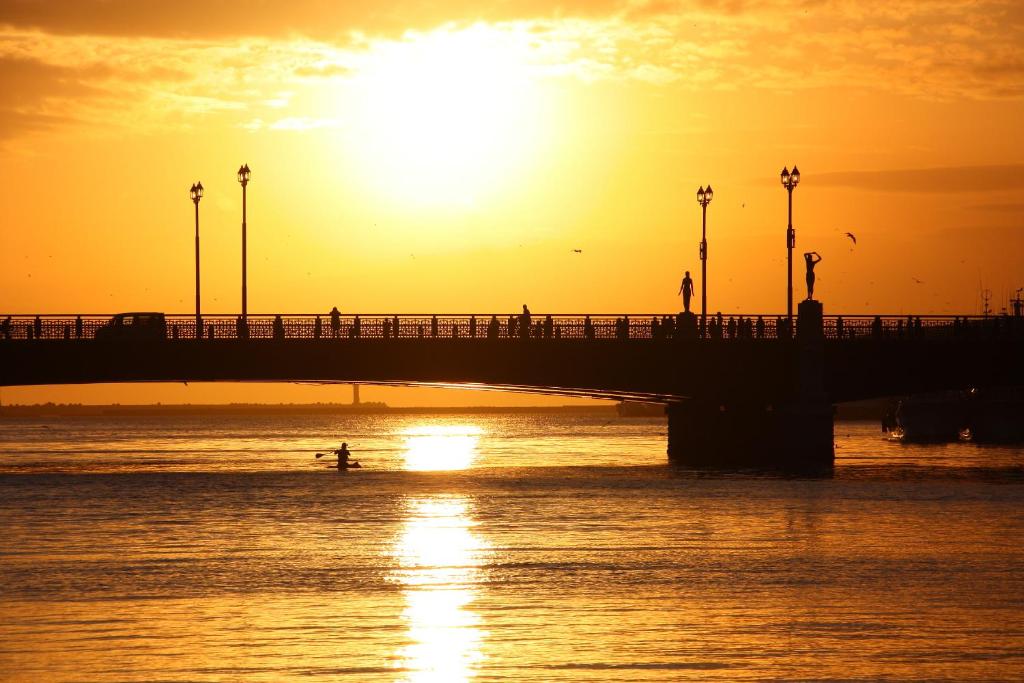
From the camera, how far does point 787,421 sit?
92.3 meters

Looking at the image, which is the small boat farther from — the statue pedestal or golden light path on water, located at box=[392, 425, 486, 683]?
the statue pedestal

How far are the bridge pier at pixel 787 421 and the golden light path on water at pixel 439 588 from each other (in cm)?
1754

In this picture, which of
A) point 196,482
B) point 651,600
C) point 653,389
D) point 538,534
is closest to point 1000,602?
point 651,600

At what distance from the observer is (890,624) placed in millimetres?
39375

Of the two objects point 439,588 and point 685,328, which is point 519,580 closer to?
point 439,588

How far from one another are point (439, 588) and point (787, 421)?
159ft

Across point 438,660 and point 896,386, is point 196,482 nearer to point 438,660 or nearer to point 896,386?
point 896,386

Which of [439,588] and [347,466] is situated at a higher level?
[439,588]

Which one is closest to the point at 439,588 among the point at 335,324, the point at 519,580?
the point at 519,580

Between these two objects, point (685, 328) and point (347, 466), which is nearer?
point (685, 328)

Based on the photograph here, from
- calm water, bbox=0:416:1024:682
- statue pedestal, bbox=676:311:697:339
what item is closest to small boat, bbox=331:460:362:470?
calm water, bbox=0:416:1024:682

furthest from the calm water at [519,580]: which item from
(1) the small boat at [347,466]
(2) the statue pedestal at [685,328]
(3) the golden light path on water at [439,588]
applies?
(1) the small boat at [347,466]

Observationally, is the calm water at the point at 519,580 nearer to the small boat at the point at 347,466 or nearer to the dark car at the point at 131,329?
the dark car at the point at 131,329

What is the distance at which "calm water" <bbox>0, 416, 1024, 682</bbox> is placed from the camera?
3447 centimetres
